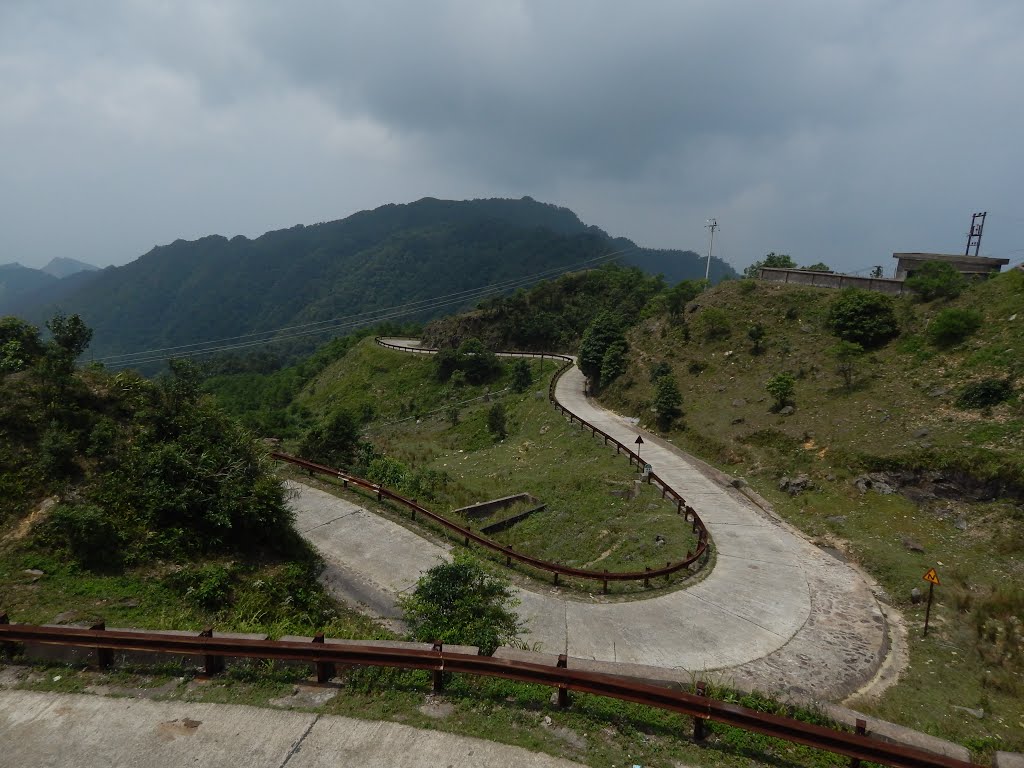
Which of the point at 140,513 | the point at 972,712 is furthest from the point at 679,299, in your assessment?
the point at 140,513

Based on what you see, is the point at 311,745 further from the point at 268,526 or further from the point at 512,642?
the point at 268,526

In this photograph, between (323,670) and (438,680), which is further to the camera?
(323,670)

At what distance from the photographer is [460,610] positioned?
7.50m

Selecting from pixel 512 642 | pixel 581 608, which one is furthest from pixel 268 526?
pixel 581 608

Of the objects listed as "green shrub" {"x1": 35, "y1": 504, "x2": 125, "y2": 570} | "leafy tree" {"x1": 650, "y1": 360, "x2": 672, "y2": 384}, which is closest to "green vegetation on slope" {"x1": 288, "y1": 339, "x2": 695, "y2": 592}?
"leafy tree" {"x1": 650, "y1": 360, "x2": 672, "y2": 384}

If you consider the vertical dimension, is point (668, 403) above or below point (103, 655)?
above

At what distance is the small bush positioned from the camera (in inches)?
682

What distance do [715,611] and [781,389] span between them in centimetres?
1642

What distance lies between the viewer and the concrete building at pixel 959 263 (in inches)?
1241

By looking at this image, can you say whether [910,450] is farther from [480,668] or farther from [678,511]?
[480,668]

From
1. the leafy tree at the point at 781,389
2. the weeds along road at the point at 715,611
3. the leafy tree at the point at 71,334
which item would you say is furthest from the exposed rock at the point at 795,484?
the leafy tree at the point at 71,334

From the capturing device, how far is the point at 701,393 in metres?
30.0

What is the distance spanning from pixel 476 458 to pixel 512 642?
900 inches

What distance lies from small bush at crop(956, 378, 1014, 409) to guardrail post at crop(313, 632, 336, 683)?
73.5 ft
